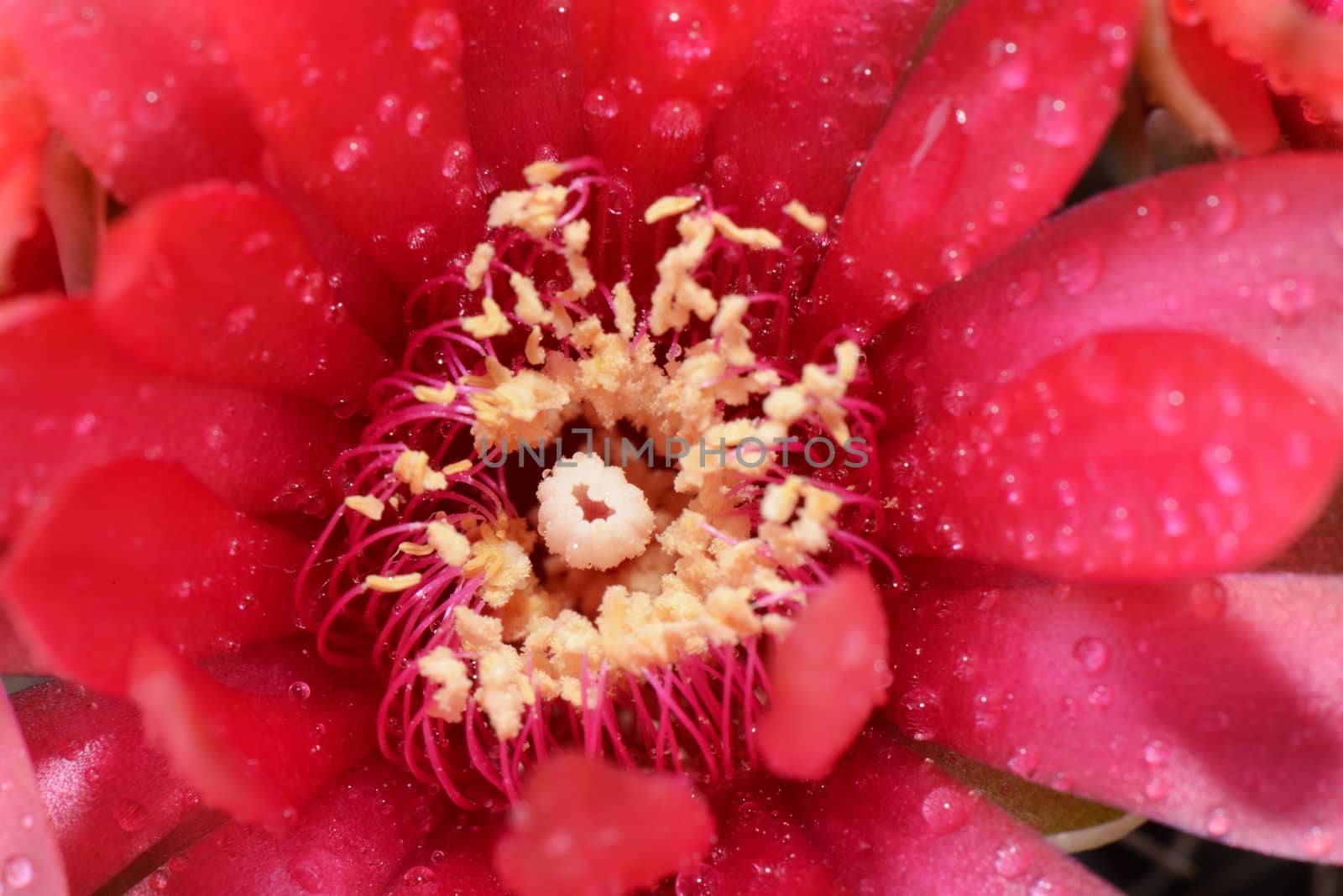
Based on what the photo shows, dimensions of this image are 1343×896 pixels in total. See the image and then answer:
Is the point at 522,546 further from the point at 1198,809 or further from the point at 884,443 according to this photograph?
the point at 1198,809

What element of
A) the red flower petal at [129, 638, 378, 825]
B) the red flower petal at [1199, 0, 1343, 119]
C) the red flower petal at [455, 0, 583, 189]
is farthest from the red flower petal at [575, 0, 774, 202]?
the red flower petal at [129, 638, 378, 825]

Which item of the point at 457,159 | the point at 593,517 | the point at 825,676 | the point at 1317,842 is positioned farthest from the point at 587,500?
the point at 1317,842

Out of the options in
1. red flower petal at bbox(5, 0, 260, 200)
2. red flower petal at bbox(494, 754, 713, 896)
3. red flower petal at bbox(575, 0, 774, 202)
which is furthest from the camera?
red flower petal at bbox(575, 0, 774, 202)

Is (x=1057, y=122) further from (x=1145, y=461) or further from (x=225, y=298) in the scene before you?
(x=225, y=298)

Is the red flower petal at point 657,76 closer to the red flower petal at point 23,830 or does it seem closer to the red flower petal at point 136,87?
the red flower petal at point 136,87

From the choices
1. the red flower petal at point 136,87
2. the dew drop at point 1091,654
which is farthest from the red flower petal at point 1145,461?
the red flower petal at point 136,87

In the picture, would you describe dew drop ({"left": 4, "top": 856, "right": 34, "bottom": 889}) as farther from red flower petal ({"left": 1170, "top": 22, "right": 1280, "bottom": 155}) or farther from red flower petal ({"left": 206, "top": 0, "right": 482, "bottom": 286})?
red flower petal ({"left": 1170, "top": 22, "right": 1280, "bottom": 155})
